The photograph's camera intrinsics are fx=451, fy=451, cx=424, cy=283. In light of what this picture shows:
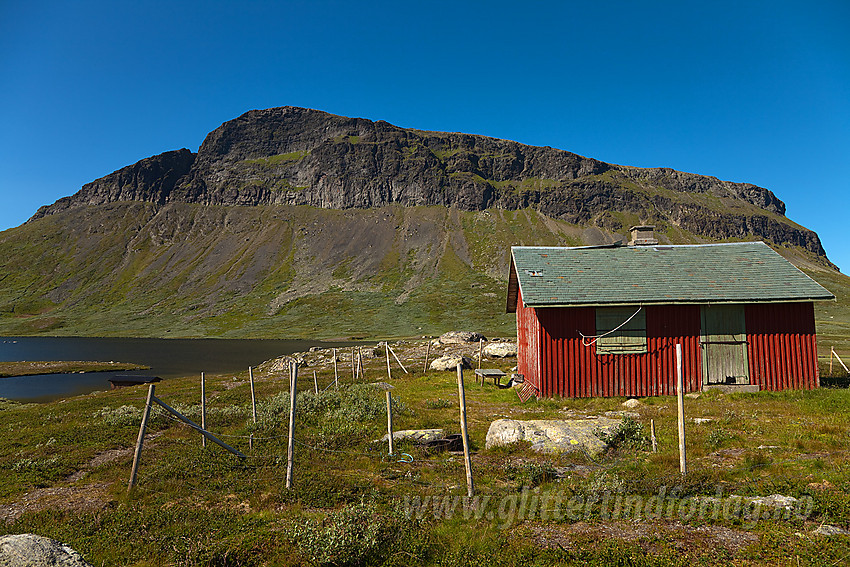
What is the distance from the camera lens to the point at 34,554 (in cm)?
561

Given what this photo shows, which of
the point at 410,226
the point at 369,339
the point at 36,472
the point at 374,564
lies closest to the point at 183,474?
the point at 36,472

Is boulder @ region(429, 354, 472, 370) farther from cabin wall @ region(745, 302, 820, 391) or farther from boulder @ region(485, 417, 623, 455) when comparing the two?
boulder @ region(485, 417, 623, 455)

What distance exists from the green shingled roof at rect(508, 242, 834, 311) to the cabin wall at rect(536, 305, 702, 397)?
0.90 metres

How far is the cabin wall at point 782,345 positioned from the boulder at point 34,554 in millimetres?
25945

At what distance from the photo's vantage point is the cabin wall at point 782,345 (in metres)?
21.9

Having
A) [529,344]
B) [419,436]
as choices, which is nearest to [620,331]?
[529,344]

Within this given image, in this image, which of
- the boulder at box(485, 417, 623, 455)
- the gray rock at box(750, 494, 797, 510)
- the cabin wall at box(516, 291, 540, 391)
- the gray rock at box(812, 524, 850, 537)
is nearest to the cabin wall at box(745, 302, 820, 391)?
the cabin wall at box(516, 291, 540, 391)

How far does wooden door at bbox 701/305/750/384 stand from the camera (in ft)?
71.7

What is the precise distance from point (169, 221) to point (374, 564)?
217325 millimetres

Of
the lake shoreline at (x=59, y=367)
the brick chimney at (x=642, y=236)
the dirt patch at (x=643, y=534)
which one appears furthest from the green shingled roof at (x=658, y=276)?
the lake shoreline at (x=59, y=367)

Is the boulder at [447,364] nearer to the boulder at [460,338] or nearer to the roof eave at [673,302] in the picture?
the roof eave at [673,302]

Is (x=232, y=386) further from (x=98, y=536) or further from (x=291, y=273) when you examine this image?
(x=291, y=273)

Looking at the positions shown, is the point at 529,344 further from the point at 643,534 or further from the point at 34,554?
the point at 34,554

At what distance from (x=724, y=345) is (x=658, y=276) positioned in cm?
447
